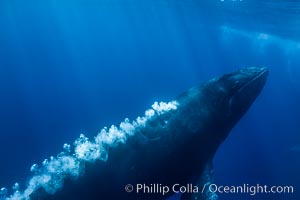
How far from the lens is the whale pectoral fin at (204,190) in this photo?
7636 millimetres

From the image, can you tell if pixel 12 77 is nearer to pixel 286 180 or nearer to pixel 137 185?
pixel 286 180

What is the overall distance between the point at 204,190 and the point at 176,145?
1172 millimetres

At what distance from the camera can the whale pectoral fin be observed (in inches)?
301

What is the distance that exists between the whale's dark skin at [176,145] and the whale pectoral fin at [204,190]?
0.15 m

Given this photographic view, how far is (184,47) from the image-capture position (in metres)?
117

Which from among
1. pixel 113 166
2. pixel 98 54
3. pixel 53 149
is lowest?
pixel 113 166

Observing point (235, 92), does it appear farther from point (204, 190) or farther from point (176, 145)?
point (204, 190)

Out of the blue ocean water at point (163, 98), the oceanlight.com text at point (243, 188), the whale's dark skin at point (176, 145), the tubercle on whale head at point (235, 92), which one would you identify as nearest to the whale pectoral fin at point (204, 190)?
the oceanlight.com text at point (243, 188)

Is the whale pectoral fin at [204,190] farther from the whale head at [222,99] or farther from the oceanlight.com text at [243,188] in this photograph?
the whale head at [222,99]

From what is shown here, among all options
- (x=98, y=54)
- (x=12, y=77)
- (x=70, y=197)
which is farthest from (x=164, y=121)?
(x=98, y=54)

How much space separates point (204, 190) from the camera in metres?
7.73

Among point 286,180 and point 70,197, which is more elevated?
point 286,180

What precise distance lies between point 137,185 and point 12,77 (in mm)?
70541

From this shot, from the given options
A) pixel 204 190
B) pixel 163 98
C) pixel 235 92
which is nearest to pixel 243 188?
pixel 235 92
